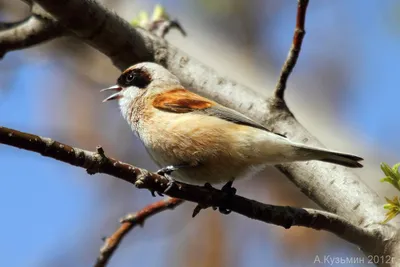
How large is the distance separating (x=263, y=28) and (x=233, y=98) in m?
3.63

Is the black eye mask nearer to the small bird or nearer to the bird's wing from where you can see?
the bird's wing

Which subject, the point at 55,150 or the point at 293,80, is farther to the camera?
the point at 293,80

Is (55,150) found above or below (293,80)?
below

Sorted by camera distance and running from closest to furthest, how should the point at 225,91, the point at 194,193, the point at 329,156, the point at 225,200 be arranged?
the point at 194,193, the point at 225,200, the point at 329,156, the point at 225,91

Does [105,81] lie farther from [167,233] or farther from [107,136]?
[167,233]

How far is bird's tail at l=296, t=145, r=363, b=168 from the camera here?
2.98 m

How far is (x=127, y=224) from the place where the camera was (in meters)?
3.29

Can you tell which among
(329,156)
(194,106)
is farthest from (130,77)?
(329,156)

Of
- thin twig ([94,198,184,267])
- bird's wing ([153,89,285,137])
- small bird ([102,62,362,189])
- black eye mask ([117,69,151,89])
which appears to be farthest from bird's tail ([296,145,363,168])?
black eye mask ([117,69,151,89])

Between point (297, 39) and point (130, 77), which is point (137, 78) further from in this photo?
point (297, 39)

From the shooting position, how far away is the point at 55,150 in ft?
6.60

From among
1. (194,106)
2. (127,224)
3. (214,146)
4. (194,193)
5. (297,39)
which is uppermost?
(297,39)

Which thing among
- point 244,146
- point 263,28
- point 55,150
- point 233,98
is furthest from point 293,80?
point 55,150

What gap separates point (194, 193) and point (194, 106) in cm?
114
